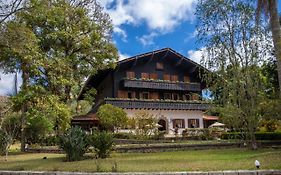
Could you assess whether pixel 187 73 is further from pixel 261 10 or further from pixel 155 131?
pixel 261 10

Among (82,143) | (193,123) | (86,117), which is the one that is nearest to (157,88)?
(193,123)

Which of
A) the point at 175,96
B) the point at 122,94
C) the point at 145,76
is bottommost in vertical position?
the point at 122,94

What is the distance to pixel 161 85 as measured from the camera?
135ft

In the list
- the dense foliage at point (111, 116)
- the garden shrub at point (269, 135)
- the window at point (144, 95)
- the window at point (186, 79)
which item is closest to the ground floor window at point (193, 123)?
the window at point (186, 79)

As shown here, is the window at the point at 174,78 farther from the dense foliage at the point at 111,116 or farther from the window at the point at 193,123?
the dense foliage at the point at 111,116

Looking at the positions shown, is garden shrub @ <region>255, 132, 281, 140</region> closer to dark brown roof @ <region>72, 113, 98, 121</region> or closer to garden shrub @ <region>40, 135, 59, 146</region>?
garden shrub @ <region>40, 135, 59, 146</region>

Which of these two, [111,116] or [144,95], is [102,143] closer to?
[111,116]

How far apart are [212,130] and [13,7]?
69.3 feet

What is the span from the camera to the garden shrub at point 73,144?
1496 centimetres

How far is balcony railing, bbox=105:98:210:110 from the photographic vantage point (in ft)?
123

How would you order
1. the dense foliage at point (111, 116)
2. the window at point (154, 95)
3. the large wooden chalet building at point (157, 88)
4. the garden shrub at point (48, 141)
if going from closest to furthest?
1. the garden shrub at point (48, 141)
2. the dense foliage at point (111, 116)
3. the large wooden chalet building at point (157, 88)
4. the window at point (154, 95)

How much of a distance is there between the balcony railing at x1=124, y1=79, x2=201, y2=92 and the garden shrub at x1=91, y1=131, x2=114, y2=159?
2341 centimetres

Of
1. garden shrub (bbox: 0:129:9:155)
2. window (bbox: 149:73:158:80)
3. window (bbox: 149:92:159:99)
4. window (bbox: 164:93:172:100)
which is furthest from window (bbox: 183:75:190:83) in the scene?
garden shrub (bbox: 0:129:9:155)

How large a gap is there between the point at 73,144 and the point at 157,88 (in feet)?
87.0
